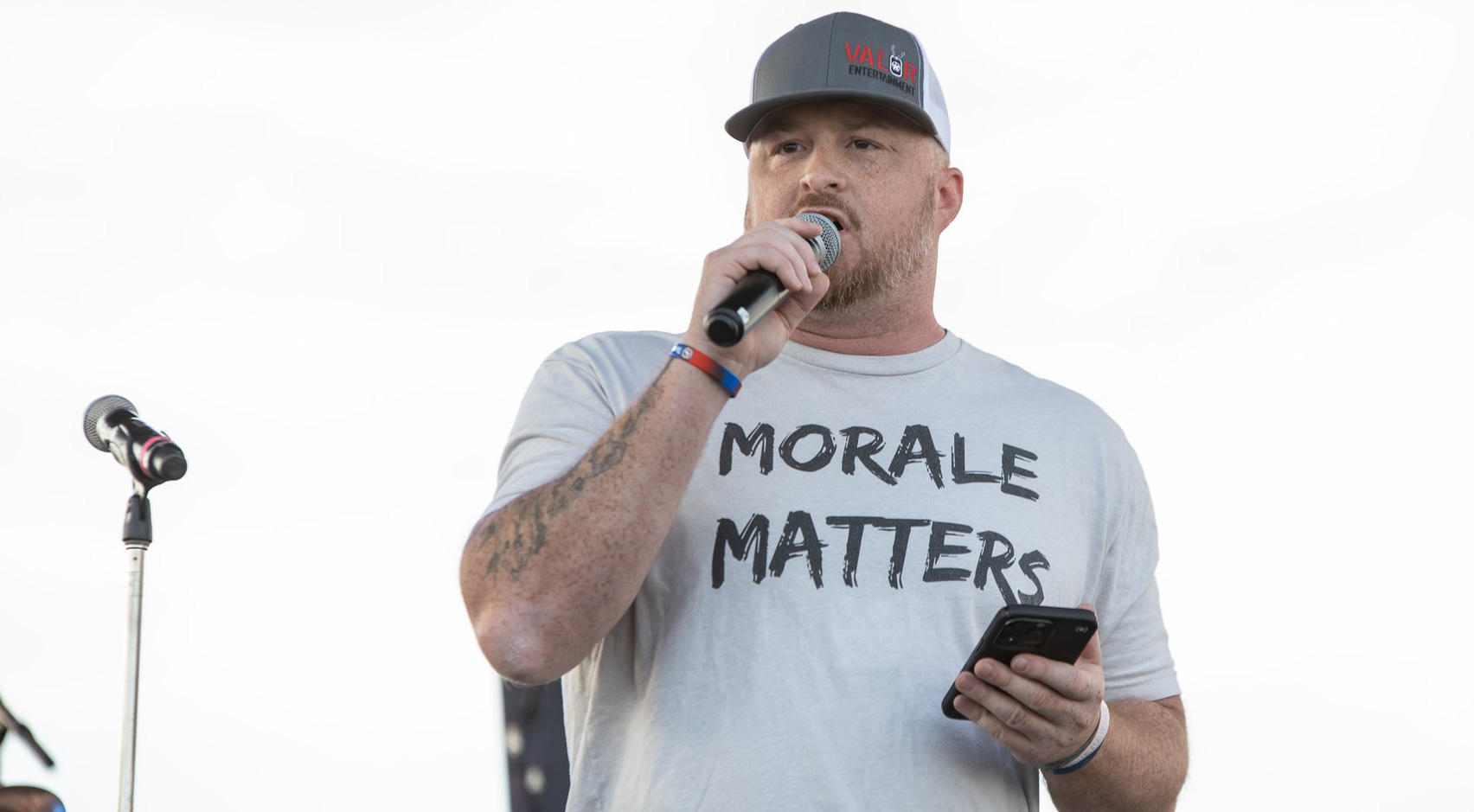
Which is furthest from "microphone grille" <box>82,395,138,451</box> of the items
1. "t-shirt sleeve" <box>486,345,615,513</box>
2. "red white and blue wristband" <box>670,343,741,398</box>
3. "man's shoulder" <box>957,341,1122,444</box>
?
"man's shoulder" <box>957,341,1122,444</box>

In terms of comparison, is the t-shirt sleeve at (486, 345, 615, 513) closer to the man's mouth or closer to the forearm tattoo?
the forearm tattoo

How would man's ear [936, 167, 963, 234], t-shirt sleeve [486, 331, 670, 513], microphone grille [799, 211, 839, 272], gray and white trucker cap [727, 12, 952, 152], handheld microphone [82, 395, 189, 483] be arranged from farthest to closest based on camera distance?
1. man's ear [936, 167, 963, 234]
2. gray and white trucker cap [727, 12, 952, 152]
3. handheld microphone [82, 395, 189, 483]
4. microphone grille [799, 211, 839, 272]
5. t-shirt sleeve [486, 331, 670, 513]

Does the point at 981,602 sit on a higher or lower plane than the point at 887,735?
higher

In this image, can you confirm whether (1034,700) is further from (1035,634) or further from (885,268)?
(885,268)

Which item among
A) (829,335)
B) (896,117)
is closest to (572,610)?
(829,335)

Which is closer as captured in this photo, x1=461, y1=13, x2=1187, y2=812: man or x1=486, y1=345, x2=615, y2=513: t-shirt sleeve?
x1=461, y1=13, x2=1187, y2=812: man

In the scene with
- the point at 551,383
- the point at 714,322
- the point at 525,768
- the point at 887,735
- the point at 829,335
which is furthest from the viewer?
the point at 525,768

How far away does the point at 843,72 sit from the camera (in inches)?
111

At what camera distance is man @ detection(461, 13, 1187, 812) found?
222 centimetres

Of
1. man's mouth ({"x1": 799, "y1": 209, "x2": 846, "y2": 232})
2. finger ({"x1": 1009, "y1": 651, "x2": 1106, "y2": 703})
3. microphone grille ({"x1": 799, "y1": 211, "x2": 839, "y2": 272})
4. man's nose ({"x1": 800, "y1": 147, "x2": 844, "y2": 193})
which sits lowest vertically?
finger ({"x1": 1009, "y1": 651, "x2": 1106, "y2": 703})

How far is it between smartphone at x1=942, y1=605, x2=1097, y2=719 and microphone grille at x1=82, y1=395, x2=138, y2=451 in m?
1.53

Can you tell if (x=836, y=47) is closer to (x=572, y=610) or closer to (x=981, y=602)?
(x=981, y=602)

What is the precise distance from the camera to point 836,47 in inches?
112

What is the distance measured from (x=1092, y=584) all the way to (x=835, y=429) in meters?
0.50
